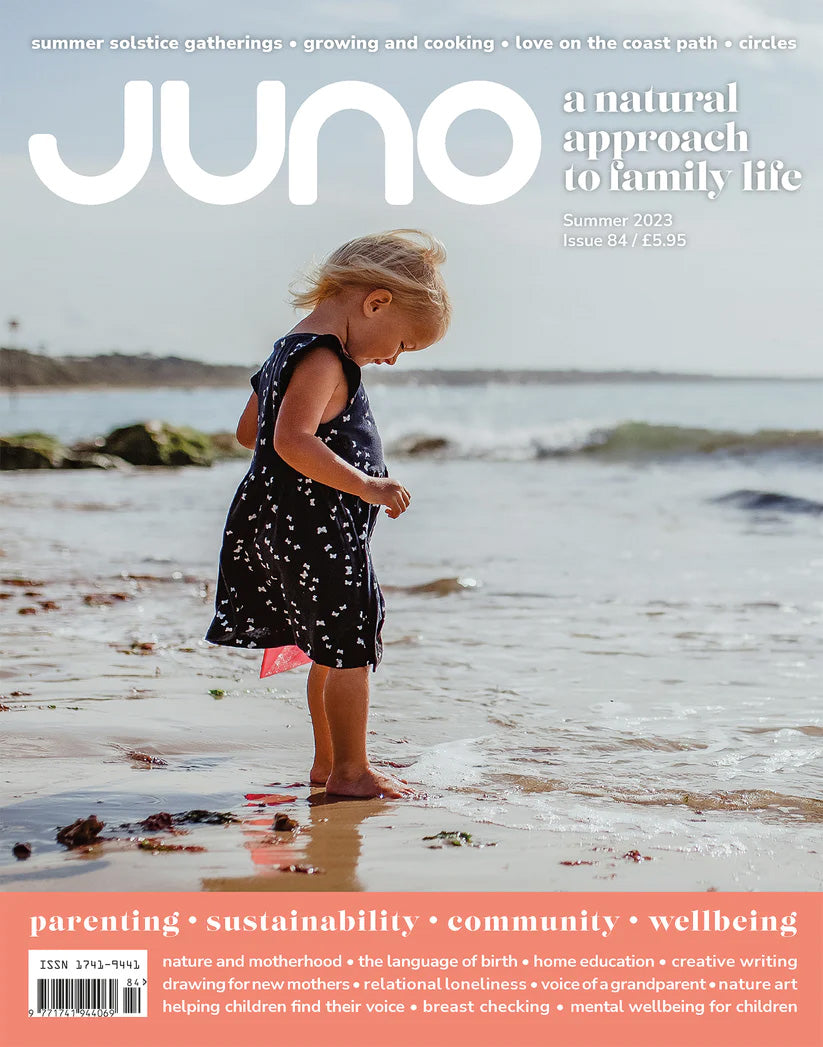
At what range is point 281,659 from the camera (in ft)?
9.91

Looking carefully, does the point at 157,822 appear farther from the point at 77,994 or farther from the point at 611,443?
the point at 611,443

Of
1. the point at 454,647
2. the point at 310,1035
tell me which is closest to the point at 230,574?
the point at 310,1035

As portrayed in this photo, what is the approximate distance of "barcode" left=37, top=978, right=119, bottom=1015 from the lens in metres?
2.03

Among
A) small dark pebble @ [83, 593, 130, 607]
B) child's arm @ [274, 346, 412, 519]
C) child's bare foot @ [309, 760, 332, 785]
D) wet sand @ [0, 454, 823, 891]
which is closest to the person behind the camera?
wet sand @ [0, 454, 823, 891]

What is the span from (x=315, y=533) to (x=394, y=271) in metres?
0.60

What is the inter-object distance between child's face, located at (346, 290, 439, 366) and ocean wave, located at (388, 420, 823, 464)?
15788mm

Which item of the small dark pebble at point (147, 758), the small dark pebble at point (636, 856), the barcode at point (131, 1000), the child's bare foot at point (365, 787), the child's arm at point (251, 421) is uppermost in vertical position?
the child's arm at point (251, 421)

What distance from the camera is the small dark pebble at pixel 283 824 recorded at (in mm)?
2340

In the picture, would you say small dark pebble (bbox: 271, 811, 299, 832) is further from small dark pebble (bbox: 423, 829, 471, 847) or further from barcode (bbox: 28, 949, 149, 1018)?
barcode (bbox: 28, 949, 149, 1018)

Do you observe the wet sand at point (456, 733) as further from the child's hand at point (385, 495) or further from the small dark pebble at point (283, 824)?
the child's hand at point (385, 495)

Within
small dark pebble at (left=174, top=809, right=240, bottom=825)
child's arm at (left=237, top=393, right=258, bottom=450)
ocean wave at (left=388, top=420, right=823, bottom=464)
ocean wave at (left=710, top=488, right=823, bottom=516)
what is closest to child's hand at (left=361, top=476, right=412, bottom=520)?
child's arm at (left=237, top=393, right=258, bottom=450)

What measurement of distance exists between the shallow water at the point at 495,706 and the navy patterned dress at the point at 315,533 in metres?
0.38

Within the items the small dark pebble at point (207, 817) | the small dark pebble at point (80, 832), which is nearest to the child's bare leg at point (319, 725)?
the small dark pebble at point (207, 817)

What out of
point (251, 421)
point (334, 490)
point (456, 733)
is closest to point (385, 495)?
point (334, 490)
